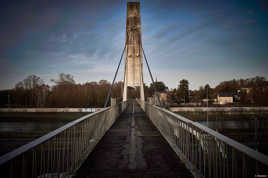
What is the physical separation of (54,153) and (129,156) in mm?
1910

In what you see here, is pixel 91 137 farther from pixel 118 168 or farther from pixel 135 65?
pixel 135 65

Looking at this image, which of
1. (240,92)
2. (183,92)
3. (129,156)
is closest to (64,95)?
(183,92)

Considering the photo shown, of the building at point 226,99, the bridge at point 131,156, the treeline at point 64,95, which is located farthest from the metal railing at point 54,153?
the building at point 226,99

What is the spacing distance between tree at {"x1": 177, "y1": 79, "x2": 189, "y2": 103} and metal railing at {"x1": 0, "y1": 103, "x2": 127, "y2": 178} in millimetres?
70471

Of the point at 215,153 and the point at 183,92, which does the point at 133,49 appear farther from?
the point at 183,92

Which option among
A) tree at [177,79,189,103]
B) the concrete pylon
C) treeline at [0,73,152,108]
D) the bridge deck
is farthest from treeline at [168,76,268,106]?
the bridge deck

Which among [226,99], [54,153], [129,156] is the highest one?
[54,153]

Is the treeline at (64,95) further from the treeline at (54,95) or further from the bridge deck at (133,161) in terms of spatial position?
the bridge deck at (133,161)

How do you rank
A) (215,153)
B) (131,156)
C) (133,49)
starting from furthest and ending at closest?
1. (133,49)
2. (131,156)
3. (215,153)

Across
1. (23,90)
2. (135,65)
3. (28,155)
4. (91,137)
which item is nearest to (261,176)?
(28,155)

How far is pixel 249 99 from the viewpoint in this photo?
2496 inches

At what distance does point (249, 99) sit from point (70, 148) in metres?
74.7

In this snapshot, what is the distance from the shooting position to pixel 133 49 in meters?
16.6

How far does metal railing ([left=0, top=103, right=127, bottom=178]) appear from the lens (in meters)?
1.53
